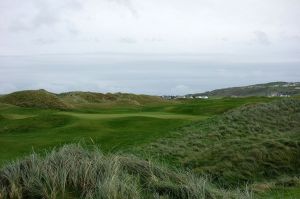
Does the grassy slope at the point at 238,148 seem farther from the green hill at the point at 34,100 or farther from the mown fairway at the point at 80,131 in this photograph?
the green hill at the point at 34,100

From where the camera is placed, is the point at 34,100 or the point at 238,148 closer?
the point at 238,148

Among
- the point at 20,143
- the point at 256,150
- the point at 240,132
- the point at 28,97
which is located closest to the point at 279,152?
the point at 256,150

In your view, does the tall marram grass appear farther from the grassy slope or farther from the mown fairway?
the mown fairway

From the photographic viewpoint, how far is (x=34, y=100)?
5122 cm

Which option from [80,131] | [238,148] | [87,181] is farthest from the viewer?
[80,131]

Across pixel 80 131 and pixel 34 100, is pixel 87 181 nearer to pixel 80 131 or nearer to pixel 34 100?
pixel 80 131

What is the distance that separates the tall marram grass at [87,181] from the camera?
810cm

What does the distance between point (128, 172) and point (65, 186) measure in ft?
4.24

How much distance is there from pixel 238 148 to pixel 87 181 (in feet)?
39.9

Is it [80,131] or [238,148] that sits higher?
[80,131]

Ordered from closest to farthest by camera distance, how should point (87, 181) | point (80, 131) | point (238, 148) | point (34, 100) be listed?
point (87, 181), point (238, 148), point (80, 131), point (34, 100)

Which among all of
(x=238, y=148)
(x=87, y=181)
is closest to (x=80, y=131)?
(x=238, y=148)

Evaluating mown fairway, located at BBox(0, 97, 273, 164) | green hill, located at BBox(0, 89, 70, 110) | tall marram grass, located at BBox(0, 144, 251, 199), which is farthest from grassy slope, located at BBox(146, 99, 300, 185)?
green hill, located at BBox(0, 89, 70, 110)

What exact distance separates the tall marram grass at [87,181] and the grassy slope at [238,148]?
7.76 m
